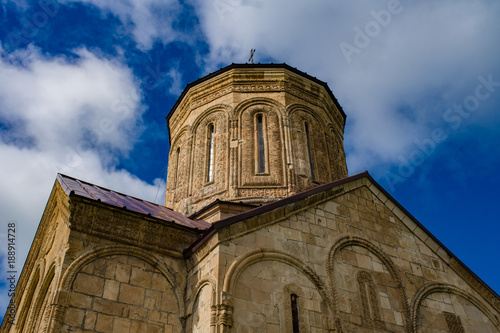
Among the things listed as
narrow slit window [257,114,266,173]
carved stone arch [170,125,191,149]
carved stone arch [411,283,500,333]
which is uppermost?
carved stone arch [170,125,191,149]

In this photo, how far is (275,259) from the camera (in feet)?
22.8

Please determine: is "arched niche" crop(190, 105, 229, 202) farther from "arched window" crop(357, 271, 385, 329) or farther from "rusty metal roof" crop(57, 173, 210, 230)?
"arched window" crop(357, 271, 385, 329)

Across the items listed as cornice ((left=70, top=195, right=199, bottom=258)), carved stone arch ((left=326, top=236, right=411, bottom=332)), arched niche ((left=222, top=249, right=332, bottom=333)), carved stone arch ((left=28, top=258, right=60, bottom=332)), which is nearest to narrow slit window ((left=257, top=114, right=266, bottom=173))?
carved stone arch ((left=326, top=236, right=411, bottom=332))

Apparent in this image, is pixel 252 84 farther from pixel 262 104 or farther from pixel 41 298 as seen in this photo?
pixel 41 298

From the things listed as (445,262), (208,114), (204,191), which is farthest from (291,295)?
(208,114)

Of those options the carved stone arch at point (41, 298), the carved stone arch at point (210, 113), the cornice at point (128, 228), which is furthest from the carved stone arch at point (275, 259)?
the carved stone arch at point (210, 113)

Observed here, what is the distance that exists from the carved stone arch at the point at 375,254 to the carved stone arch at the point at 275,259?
0.20 m

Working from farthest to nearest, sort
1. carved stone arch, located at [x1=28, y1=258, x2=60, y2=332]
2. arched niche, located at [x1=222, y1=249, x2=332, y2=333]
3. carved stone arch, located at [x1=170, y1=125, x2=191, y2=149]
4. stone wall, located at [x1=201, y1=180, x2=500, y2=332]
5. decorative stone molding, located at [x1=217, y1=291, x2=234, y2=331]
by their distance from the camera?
carved stone arch, located at [x1=170, y1=125, x2=191, y2=149]
carved stone arch, located at [x1=28, y1=258, x2=60, y2=332]
stone wall, located at [x1=201, y1=180, x2=500, y2=332]
arched niche, located at [x1=222, y1=249, x2=332, y2=333]
decorative stone molding, located at [x1=217, y1=291, x2=234, y2=331]

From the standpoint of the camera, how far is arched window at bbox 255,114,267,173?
1120 cm

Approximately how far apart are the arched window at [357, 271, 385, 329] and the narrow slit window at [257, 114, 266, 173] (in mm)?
4283

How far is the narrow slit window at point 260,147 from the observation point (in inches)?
441

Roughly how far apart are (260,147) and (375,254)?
4.60 metres

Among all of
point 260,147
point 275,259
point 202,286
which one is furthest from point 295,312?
point 260,147

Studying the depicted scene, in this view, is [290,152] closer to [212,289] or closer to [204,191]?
[204,191]
